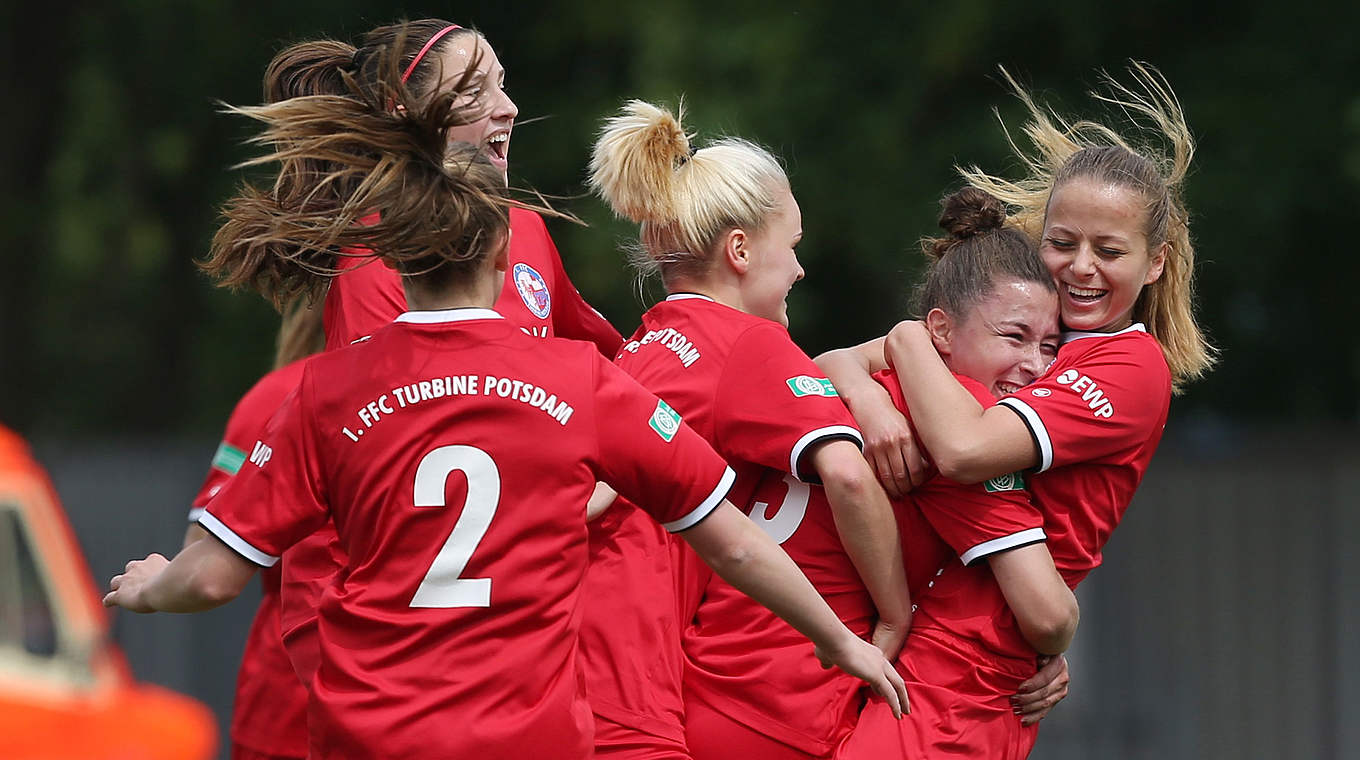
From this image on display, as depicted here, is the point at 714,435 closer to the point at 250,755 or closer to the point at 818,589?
the point at 818,589

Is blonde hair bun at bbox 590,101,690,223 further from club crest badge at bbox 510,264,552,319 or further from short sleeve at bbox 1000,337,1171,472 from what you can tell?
short sleeve at bbox 1000,337,1171,472

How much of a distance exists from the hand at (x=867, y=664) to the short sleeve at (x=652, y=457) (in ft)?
1.10

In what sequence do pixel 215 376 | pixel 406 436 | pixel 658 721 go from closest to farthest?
pixel 406 436, pixel 658 721, pixel 215 376

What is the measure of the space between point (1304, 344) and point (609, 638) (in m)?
9.35

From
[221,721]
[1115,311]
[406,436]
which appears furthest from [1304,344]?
[406,436]

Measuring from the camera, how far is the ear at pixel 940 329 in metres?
3.37

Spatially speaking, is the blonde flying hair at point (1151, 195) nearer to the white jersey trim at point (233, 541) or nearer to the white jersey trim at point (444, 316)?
the white jersey trim at point (444, 316)

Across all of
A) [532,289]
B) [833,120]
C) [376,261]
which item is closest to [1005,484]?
[532,289]

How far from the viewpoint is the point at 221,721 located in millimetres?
10820

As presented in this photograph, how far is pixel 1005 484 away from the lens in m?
3.18

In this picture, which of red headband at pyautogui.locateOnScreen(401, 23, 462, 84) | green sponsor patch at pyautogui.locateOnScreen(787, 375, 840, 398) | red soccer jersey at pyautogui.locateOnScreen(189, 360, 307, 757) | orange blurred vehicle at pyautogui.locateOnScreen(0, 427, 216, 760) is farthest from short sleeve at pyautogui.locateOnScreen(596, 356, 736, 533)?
orange blurred vehicle at pyautogui.locateOnScreen(0, 427, 216, 760)

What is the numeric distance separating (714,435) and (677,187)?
535 mm

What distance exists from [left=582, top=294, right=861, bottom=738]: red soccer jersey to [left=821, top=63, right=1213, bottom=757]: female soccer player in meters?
0.22

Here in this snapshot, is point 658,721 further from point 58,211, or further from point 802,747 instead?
point 58,211
